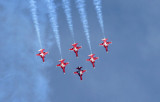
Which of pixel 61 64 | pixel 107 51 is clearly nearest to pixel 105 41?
pixel 107 51

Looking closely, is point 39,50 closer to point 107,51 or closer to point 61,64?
point 61,64

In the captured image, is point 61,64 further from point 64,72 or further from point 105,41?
point 105,41

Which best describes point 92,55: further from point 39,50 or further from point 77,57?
point 39,50

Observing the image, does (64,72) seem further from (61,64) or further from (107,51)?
A: (107,51)

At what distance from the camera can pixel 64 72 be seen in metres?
144

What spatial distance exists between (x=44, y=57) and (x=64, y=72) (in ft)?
21.1

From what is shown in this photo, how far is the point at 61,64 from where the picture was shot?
469 ft

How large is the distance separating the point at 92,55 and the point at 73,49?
16.7 feet

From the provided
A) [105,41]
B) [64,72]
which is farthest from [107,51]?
[64,72]

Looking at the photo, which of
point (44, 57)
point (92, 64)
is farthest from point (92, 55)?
point (44, 57)

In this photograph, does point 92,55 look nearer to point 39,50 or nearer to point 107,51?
point 107,51

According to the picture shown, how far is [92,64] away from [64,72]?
7.45 m

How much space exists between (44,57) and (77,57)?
8.47 m

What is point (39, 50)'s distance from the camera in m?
142
